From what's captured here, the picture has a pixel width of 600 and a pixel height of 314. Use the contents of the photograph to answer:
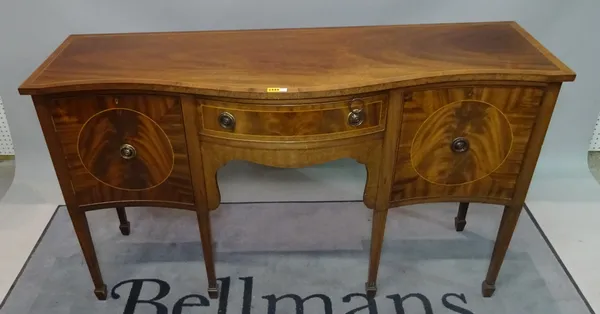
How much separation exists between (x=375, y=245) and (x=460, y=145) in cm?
40

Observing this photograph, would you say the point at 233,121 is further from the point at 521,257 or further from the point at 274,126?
the point at 521,257

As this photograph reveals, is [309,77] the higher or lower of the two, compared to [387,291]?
higher

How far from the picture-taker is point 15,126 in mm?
2072

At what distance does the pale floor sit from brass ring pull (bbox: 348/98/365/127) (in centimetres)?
86

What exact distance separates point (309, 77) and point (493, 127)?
1.58 ft

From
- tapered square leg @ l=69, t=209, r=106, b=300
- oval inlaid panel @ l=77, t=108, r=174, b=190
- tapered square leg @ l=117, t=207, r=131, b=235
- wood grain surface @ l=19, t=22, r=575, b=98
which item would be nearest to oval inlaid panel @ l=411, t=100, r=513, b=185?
wood grain surface @ l=19, t=22, r=575, b=98

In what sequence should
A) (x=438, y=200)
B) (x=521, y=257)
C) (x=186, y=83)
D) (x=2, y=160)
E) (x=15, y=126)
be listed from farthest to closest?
(x=2, y=160) < (x=15, y=126) < (x=521, y=257) < (x=438, y=200) < (x=186, y=83)

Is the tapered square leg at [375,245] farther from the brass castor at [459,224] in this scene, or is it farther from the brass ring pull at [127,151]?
the brass ring pull at [127,151]

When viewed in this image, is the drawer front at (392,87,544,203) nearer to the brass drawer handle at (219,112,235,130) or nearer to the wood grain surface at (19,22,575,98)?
the wood grain surface at (19,22,575,98)

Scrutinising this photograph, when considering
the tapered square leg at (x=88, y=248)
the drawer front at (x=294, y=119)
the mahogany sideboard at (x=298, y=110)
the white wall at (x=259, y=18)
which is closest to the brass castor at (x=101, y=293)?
the tapered square leg at (x=88, y=248)

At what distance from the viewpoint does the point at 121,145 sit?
1.34 m

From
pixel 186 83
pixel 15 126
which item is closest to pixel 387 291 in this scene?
pixel 186 83

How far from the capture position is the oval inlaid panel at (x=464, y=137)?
1299 millimetres

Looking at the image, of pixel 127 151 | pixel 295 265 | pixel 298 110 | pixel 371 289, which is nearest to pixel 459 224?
pixel 371 289
